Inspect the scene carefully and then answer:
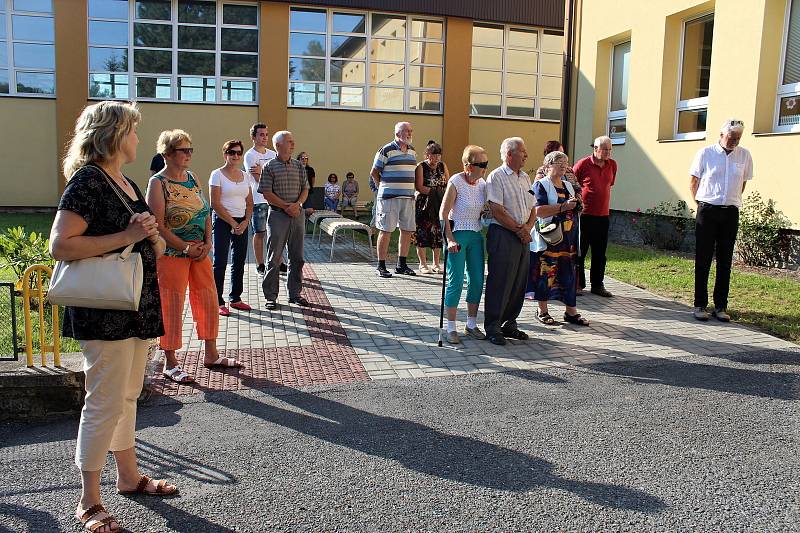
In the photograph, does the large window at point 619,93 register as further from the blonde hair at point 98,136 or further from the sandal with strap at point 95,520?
the sandal with strap at point 95,520

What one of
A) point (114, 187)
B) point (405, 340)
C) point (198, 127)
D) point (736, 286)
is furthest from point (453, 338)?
point (198, 127)

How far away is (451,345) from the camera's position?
646cm

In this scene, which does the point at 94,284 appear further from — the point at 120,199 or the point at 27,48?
the point at 27,48

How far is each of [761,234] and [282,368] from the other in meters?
7.77

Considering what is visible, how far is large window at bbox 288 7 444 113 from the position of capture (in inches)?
808

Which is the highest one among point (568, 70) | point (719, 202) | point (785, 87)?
point (568, 70)

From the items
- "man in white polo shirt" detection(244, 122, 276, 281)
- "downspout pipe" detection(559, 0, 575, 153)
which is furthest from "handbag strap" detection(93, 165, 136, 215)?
"downspout pipe" detection(559, 0, 575, 153)

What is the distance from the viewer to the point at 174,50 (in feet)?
64.6

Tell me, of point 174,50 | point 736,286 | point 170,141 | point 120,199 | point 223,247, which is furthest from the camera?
point 174,50

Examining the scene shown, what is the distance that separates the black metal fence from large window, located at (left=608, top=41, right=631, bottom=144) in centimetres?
1168

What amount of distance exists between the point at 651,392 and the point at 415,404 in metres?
1.81

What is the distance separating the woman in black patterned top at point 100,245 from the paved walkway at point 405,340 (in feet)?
6.46

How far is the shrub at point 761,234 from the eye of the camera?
999 centimetres

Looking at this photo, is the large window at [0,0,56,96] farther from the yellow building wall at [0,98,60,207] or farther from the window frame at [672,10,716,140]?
the window frame at [672,10,716,140]
